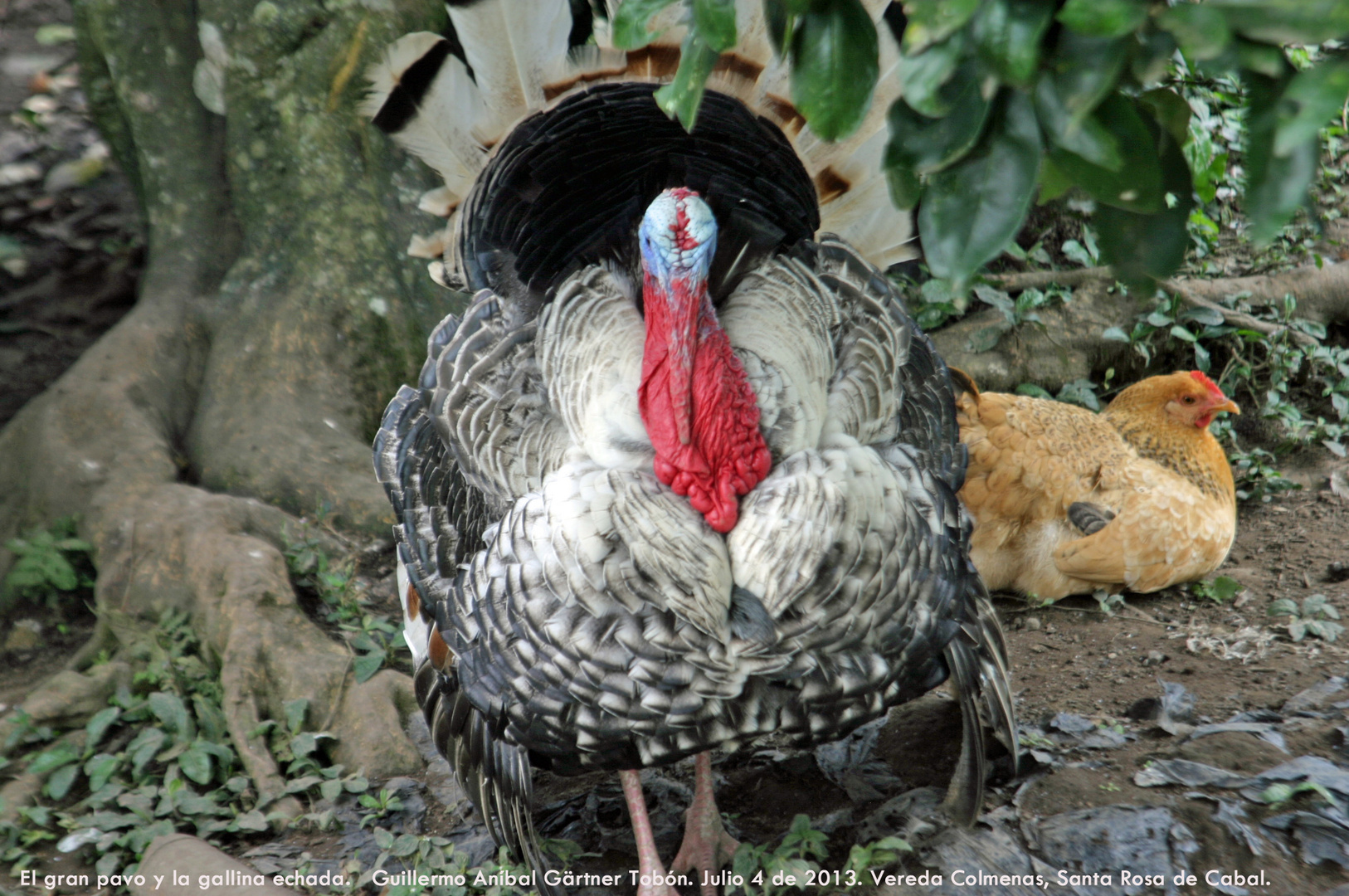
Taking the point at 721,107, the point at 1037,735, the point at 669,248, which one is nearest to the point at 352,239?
the point at 721,107

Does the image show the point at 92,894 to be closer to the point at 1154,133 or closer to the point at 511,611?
the point at 511,611

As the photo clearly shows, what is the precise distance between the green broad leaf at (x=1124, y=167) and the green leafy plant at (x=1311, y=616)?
9.46 feet

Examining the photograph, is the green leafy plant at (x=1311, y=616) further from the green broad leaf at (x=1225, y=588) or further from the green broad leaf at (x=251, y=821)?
the green broad leaf at (x=251, y=821)

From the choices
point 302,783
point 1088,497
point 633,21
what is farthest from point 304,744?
point 1088,497

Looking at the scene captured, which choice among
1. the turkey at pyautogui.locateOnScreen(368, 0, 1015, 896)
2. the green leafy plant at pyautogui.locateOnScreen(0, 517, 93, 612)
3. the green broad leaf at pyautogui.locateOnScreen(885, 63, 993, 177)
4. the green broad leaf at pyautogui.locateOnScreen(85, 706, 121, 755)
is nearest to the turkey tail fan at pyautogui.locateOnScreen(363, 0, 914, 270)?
the turkey at pyautogui.locateOnScreen(368, 0, 1015, 896)

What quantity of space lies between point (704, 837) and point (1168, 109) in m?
2.15

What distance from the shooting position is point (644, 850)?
2494mm

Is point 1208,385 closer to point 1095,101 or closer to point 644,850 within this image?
point 644,850

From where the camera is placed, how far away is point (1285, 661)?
122 inches

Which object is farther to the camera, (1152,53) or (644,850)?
(644,850)

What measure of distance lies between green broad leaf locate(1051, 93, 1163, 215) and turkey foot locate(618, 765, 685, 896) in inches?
75.2

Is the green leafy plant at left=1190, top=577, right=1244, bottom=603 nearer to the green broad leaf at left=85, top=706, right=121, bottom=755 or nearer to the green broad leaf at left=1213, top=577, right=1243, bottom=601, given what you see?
the green broad leaf at left=1213, top=577, right=1243, bottom=601

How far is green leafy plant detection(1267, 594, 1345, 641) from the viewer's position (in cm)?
322

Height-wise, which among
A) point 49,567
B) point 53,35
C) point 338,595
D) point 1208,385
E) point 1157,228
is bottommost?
point 338,595
